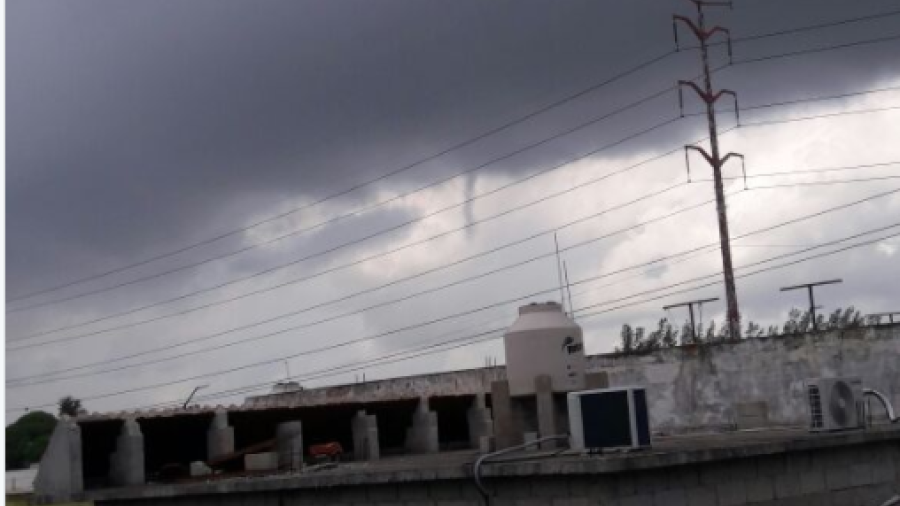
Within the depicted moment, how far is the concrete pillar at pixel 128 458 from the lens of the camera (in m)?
20.9

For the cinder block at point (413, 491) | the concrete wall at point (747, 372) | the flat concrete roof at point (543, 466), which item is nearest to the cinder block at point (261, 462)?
the flat concrete roof at point (543, 466)

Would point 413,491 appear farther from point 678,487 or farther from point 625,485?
point 678,487

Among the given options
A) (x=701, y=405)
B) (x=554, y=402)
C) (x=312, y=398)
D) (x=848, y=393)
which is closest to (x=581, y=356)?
(x=554, y=402)

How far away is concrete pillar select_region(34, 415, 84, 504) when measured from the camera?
1994cm

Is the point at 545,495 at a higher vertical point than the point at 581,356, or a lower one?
lower

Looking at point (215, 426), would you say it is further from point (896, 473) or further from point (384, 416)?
point (896, 473)

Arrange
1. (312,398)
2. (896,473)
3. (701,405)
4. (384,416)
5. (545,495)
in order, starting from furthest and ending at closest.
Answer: (312,398)
(701,405)
(384,416)
(896,473)
(545,495)

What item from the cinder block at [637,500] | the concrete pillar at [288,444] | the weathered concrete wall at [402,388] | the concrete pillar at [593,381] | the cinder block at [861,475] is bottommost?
the cinder block at [861,475]

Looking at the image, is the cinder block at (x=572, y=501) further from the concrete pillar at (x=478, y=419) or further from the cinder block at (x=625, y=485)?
the concrete pillar at (x=478, y=419)

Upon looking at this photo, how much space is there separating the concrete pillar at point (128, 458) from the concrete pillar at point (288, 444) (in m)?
2.61

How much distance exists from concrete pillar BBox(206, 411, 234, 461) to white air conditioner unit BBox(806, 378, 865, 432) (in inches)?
440

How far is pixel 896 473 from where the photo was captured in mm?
18125

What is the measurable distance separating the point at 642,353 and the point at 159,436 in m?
17.6

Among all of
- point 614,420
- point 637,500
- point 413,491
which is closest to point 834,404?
point 614,420
